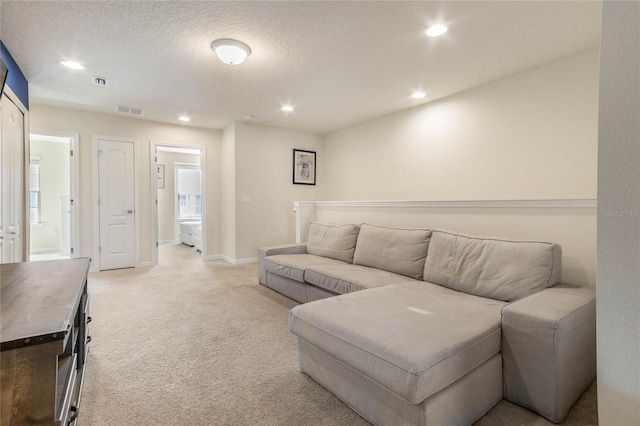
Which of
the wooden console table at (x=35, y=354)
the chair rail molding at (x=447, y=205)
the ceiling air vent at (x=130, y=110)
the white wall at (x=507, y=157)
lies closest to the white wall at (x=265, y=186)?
the chair rail molding at (x=447, y=205)

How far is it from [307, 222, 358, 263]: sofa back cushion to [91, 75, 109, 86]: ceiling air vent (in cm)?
297

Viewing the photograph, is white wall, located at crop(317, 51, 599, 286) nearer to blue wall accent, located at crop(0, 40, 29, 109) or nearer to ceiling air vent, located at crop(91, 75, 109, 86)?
ceiling air vent, located at crop(91, 75, 109, 86)

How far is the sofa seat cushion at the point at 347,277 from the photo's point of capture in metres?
2.47

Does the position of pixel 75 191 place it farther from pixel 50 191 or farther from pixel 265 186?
pixel 50 191

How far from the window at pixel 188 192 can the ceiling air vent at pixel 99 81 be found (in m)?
5.46

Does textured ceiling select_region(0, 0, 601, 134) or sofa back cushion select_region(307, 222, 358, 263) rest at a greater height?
textured ceiling select_region(0, 0, 601, 134)

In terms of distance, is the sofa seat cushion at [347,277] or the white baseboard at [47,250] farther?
the white baseboard at [47,250]

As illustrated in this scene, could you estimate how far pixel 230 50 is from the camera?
8.51 ft

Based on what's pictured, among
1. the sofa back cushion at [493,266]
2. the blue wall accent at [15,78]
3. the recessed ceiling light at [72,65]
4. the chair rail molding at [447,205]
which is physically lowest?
the sofa back cushion at [493,266]

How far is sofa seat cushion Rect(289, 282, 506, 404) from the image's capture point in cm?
124

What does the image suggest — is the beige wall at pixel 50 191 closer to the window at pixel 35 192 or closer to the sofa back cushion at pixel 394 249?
the window at pixel 35 192

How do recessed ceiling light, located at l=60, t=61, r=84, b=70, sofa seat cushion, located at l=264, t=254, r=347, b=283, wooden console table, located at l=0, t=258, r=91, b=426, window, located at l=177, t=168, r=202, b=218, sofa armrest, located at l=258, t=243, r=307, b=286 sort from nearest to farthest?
wooden console table, located at l=0, t=258, r=91, b=426 < recessed ceiling light, located at l=60, t=61, r=84, b=70 < sofa seat cushion, located at l=264, t=254, r=347, b=283 < sofa armrest, located at l=258, t=243, r=307, b=286 < window, located at l=177, t=168, r=202, b=218

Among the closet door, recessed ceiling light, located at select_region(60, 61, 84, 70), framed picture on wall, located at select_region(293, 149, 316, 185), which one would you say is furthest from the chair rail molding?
the closet door

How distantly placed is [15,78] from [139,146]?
2.00 meters
